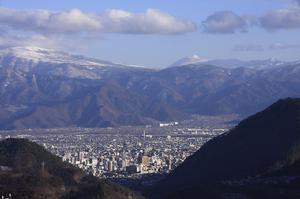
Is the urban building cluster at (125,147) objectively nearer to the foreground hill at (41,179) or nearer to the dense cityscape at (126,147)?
the dense cityscape at (126,147)

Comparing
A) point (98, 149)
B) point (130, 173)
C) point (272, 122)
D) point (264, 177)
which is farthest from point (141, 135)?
point (264, 177)

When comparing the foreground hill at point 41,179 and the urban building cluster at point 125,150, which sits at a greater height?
the foreground hill at point 41,179

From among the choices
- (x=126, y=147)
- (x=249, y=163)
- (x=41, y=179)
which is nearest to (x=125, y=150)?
(x=126, y=147)

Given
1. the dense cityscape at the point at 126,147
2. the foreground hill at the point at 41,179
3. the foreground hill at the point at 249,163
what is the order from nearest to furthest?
the foreground hill at the point at 41,179, the foreground hill at the point at 249,163, the dense cityscape at the point at 126,147

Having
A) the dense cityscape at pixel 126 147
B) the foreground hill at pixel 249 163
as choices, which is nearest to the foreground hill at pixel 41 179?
the foreground hill at pixel 249 163

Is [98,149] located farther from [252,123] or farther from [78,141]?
[252,123]

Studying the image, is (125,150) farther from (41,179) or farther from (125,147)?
(41,179)

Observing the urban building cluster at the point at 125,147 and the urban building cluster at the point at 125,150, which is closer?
the urban building cluster at the point at 125,150
